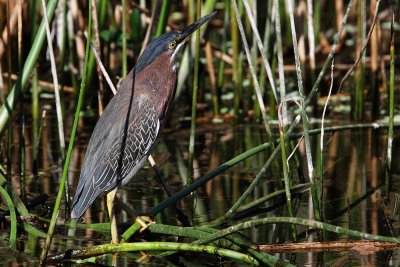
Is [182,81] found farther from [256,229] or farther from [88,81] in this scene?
[256,229]

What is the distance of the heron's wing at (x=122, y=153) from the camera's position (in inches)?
195

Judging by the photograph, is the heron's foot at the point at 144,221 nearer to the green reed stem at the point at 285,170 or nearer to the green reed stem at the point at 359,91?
the green reed stem at the point at 285,170

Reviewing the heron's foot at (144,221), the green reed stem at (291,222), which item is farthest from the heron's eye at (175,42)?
the green reed stem at (291,222)

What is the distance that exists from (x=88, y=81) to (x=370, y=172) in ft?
8.44

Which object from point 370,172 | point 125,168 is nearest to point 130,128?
point 125,168

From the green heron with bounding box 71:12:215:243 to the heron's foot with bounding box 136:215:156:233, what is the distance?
9.5 inches

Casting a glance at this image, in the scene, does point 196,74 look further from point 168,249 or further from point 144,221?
point 168,249

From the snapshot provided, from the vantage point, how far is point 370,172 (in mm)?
6320

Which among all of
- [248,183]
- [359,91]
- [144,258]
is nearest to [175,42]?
[248,183]


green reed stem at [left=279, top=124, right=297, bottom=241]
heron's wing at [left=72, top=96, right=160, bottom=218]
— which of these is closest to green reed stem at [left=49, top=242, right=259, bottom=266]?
green reed stem at [left=279, top=124, right=297, bottom=241]

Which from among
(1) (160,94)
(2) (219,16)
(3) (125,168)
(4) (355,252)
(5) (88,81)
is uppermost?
(2) (219,16)

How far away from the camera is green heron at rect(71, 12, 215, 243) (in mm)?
4984

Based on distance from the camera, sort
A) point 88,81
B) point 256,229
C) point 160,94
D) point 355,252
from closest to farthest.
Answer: point 355,252
point 256,229
point 160,94
point 88,81

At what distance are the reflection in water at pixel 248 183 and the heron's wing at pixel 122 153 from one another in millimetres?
272
